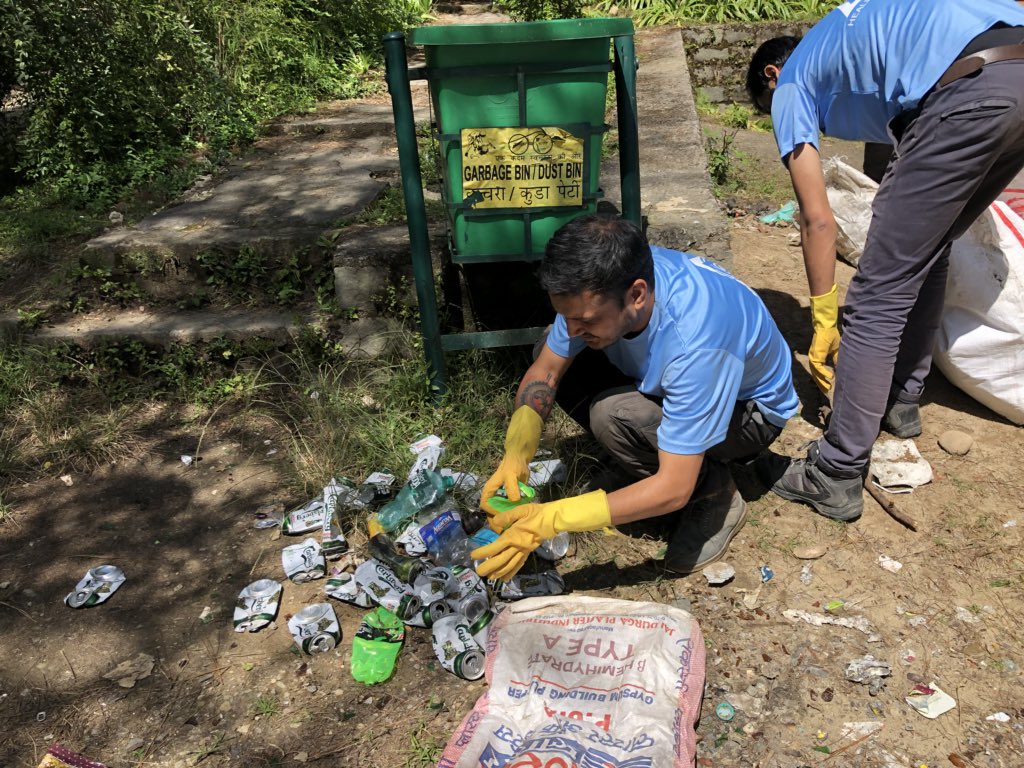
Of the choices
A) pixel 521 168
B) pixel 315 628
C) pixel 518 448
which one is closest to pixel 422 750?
pixel 315 628

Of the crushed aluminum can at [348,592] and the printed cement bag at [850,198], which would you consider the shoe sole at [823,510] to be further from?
the printed cement bag at [850,198]

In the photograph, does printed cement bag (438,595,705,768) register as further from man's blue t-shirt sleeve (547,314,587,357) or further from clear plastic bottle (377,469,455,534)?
man's blue t-shirt sleeve (547,314,587,357)

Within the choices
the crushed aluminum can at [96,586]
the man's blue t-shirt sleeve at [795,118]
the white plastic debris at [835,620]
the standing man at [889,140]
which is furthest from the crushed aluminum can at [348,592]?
the man's blue t-shirt sleeve at [795,118]

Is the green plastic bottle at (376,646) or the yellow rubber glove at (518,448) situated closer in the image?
the green plastic bottle at (376,646)

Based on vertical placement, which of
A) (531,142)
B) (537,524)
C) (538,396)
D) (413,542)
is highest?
(531,142)

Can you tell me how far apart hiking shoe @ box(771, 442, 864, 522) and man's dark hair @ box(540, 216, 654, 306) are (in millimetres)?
1131

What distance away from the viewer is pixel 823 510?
2662 mm

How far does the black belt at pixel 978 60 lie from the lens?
2.22 metres

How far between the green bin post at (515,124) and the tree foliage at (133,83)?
3.05 meters

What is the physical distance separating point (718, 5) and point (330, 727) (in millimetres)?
7386

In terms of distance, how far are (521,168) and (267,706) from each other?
1737 mm

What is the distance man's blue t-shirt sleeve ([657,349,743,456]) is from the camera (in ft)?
6.57

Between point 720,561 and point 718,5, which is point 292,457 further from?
point 718,5

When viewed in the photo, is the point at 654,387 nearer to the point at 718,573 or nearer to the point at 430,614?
the point at 718,573
